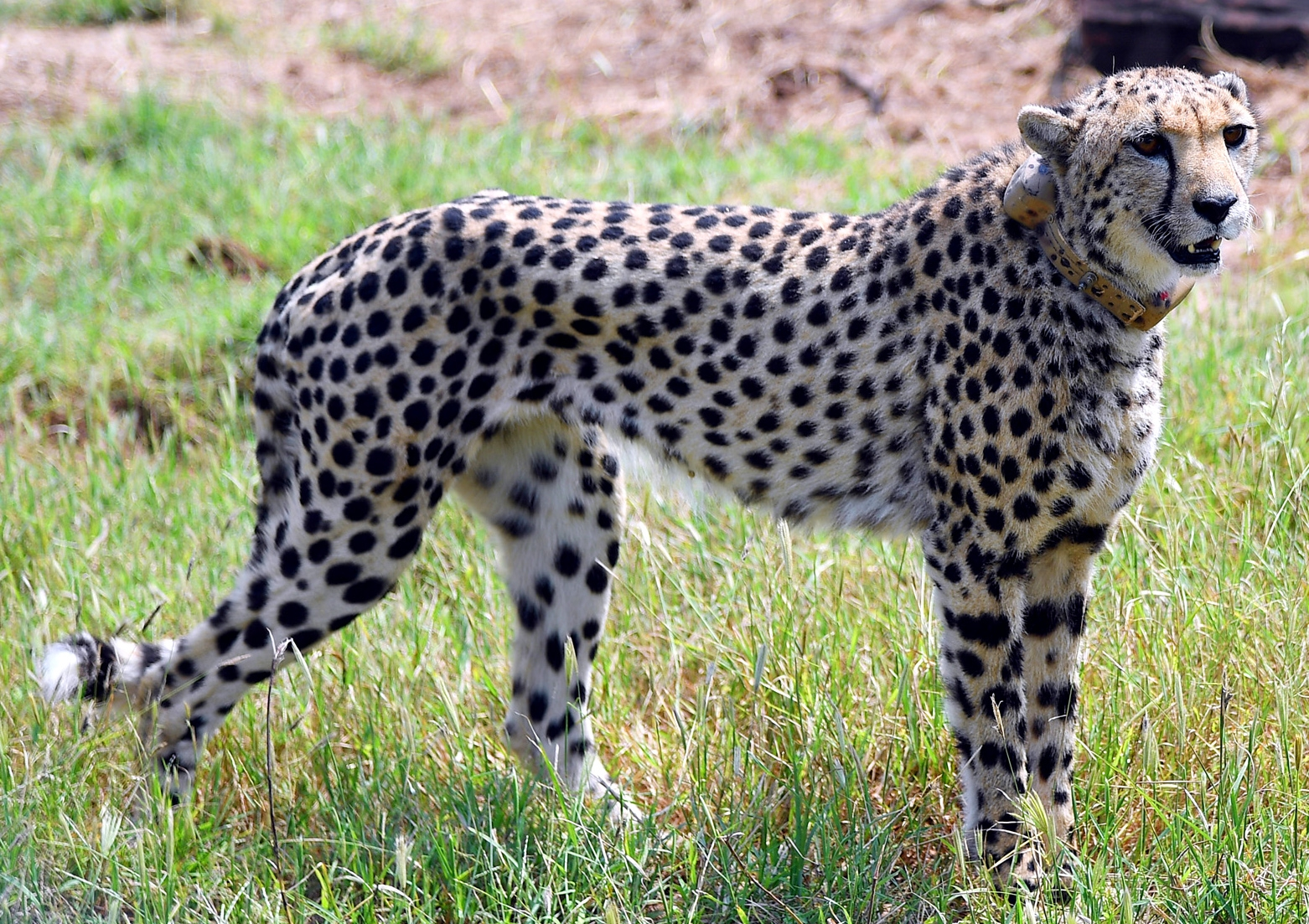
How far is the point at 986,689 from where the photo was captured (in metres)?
3.37

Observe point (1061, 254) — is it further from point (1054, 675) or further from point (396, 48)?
point (396, 48)

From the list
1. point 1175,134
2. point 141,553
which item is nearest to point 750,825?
point 1175,134

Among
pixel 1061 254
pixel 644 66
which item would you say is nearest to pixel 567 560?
pixel 1061 254

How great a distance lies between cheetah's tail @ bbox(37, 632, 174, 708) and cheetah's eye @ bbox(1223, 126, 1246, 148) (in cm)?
265

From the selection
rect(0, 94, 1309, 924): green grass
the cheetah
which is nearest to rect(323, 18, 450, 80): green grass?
rect(0, 94, 1309, 924): green grass

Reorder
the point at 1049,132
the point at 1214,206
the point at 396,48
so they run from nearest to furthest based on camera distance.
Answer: the point at 1214,206
the point at 1049,132
the point at 396,48

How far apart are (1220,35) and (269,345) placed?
5676mm

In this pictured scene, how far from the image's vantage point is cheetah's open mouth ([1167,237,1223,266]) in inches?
121

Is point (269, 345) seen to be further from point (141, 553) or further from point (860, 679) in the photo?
point (860, 679)

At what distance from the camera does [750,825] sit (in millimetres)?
3430

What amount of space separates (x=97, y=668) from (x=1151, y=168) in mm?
2618

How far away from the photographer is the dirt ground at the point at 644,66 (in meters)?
7.97

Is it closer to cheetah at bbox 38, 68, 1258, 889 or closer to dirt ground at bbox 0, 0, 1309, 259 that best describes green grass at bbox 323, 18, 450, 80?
dirt ground at bbox 0, 0, 1309, 259

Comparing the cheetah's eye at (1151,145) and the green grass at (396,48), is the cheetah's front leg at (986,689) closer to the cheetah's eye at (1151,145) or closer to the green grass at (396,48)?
the cheetah's eye at (1151,145)
